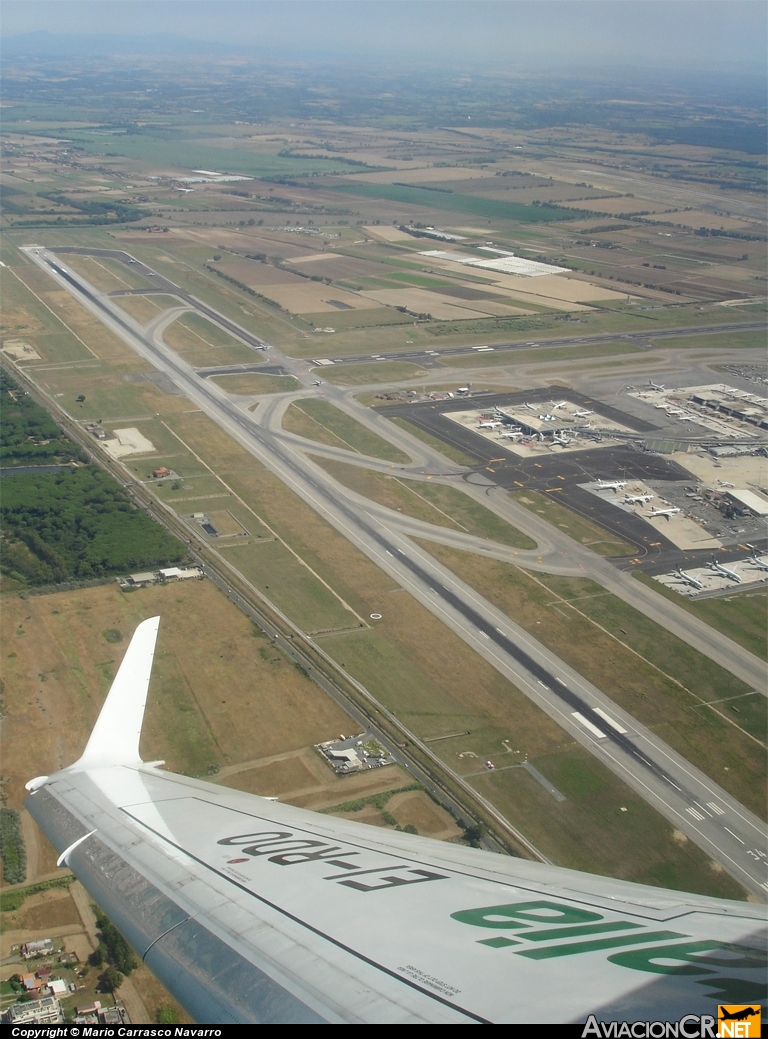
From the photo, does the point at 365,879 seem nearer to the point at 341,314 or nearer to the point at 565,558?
the point at 565,558

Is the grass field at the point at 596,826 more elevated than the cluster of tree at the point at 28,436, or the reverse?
the cluster of tree at the point at 28,436

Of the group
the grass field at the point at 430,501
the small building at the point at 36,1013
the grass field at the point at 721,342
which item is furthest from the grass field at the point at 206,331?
the small building at the point at 36,1013

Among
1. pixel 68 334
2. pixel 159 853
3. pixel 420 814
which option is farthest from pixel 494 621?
pixel 68 334

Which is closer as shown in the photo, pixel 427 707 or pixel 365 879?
pixel 365 879

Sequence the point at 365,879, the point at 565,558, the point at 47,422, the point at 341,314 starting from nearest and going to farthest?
the point at 365,879
the point at 565,558
the point at 47,422
the point at 341,314

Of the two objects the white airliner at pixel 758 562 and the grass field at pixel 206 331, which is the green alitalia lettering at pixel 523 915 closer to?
the white airliner at pixel 758 562

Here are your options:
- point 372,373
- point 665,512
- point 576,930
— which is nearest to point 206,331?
point 372,373

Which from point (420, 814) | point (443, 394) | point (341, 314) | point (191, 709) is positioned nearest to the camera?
point (420, 814)
